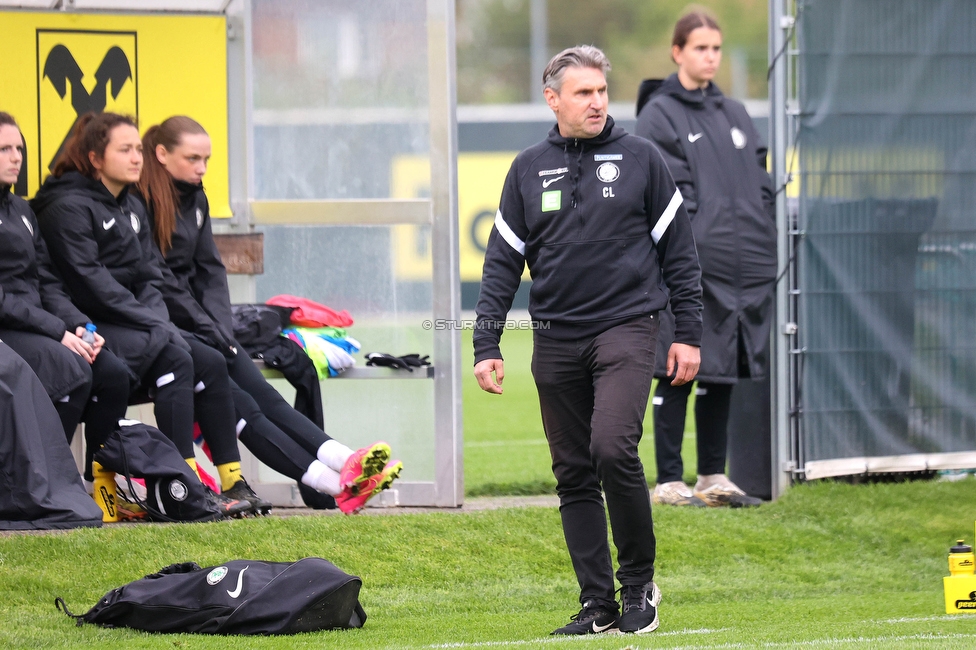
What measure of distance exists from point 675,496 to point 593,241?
9.08 ft

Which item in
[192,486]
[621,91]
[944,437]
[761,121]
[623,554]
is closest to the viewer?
[623,554]

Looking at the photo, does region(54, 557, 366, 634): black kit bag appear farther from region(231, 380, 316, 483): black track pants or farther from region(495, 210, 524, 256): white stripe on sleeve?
region(231, 380, 316, 483): black track pants

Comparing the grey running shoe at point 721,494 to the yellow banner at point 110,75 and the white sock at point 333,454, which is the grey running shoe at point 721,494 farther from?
the yellow banner at point 110,75

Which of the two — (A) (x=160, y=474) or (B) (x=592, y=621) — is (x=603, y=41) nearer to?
(A) (x=160, y=474)

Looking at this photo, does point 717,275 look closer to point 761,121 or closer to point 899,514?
point 899,514

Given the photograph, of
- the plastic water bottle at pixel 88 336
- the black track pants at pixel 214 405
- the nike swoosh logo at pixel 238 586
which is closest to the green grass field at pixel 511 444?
the black track pants at pixel 214 405

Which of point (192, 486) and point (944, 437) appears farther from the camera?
point (944, 437)

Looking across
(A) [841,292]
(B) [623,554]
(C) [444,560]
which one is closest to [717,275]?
(A) [841,292]

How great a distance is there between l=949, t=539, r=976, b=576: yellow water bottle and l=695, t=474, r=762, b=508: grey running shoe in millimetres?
2229

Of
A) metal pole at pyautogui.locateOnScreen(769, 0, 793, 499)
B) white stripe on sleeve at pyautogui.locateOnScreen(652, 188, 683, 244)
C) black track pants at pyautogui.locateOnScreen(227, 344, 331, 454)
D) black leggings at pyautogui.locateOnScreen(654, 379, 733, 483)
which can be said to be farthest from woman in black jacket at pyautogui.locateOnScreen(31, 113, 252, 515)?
metal pole at pyautogui.locateOnScreen(769, 0, 793, 499)

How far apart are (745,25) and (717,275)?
25.5m

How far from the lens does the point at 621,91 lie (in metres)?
30.8

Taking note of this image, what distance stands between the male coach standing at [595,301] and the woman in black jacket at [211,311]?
187cm

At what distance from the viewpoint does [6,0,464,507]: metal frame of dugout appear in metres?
7.36
